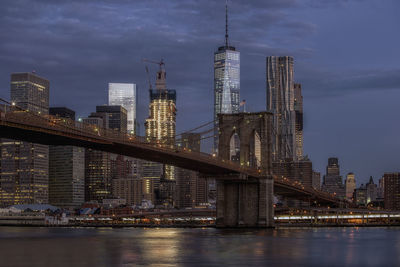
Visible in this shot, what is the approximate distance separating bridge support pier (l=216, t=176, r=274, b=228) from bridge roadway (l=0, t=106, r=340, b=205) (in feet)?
4.80

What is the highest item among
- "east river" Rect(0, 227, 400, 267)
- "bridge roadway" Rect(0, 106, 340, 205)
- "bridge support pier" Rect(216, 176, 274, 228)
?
"bridge roadway" Rect(0, 106, 340, 205)

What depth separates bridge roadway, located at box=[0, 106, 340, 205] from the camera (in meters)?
52.0

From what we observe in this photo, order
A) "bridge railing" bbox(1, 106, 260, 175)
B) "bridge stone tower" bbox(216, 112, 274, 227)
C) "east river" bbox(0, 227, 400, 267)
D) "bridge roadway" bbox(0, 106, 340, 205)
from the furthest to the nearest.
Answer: "bridge stone tower" bbox(216, 112, 274, 227)
"bridge roadway" bbox(0, 106, 340, 205)
"bridge railing" bbox(1, 106, 260, 175)
"east river" bbox(0, 227, 400, 267)

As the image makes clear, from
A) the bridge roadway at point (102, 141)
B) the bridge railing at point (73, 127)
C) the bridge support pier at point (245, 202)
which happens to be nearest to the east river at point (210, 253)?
the bridge roadway at point (102, 141)

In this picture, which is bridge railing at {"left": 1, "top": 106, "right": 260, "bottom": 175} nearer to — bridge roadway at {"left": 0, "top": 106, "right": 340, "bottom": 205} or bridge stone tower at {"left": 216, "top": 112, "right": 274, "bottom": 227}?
bridge roadway at {"left": 0, "top": 106, "right": 340, "bottom": 205}

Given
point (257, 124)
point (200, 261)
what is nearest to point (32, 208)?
point (257, 124)

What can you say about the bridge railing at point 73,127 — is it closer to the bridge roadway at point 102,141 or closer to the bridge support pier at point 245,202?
the bridge roadway at point 102,141

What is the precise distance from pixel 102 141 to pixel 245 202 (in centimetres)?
2282

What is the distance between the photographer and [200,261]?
139 ft

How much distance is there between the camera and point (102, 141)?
197 ft

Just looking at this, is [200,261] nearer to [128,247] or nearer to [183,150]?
[128,247]

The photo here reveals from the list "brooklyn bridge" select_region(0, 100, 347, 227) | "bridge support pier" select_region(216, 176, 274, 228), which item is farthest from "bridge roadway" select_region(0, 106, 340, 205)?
"bridge support pier" select_region(216, 176, 274, 228)

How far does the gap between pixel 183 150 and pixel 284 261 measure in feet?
89.7

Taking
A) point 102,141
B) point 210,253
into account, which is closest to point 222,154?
point 102,141
